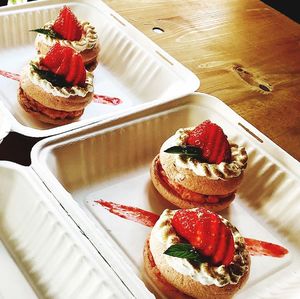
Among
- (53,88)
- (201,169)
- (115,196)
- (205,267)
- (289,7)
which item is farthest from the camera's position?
(289,7)

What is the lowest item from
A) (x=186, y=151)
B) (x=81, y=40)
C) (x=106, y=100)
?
(x=106, y=100)

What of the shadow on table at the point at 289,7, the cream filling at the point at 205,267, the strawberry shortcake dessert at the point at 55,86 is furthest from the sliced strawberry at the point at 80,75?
the shadow on table at the point at 289,7

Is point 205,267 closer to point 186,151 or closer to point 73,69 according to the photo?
point 186,151

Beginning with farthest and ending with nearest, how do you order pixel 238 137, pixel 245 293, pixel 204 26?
pixel 204 26 < pixel 238 137 < pixel 245 293

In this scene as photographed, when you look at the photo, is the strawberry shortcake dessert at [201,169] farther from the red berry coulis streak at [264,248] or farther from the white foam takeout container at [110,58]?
the white foam takeout container at [110,58]

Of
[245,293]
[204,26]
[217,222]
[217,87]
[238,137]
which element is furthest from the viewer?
[204,26]

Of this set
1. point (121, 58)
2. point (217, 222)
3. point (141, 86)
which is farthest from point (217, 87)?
point (217, 222)

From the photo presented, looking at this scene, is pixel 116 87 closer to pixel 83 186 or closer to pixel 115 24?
pixel 115 24

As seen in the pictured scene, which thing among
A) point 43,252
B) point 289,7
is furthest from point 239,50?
point 289,7
